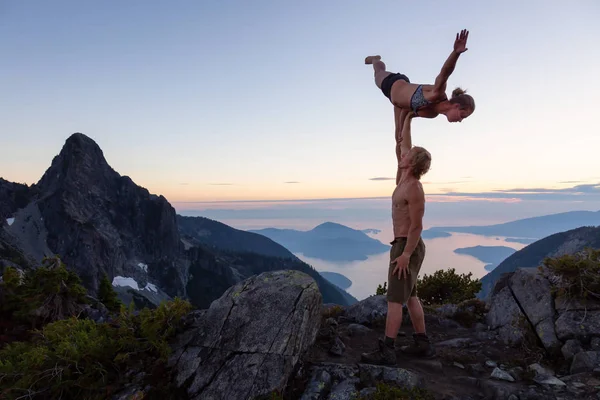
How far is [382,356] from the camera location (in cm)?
717

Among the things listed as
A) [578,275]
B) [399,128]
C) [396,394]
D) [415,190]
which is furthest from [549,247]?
[396,394]

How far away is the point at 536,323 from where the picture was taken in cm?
850

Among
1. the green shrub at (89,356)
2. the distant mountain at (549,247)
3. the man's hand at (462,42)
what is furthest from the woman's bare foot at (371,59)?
the distant mountain at (549,247)

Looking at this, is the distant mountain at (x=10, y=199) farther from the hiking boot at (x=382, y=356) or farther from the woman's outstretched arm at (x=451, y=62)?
the woman's outstretched arm at (x=451, y=62)

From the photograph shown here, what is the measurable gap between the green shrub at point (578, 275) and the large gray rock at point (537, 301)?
38cm

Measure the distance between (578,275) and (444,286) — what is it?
784cm

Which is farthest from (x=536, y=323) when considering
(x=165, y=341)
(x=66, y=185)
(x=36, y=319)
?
(x=66, y=185)

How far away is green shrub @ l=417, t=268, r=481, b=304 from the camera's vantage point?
15.5m

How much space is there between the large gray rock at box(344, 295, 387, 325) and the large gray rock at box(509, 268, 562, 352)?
3594 millimetres

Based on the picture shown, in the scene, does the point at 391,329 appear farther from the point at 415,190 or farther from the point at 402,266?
the point at 415,190

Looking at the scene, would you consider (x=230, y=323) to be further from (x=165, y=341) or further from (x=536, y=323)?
(x=536, y=323)

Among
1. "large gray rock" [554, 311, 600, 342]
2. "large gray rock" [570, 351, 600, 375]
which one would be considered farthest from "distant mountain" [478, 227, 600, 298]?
"large gray rock" [570, 351, 600, 375]

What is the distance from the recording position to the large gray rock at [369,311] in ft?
35.5

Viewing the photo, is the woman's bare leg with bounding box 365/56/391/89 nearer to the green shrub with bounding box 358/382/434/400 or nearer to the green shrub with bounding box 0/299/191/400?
the green shrub with bounding box 358/382/434/400
